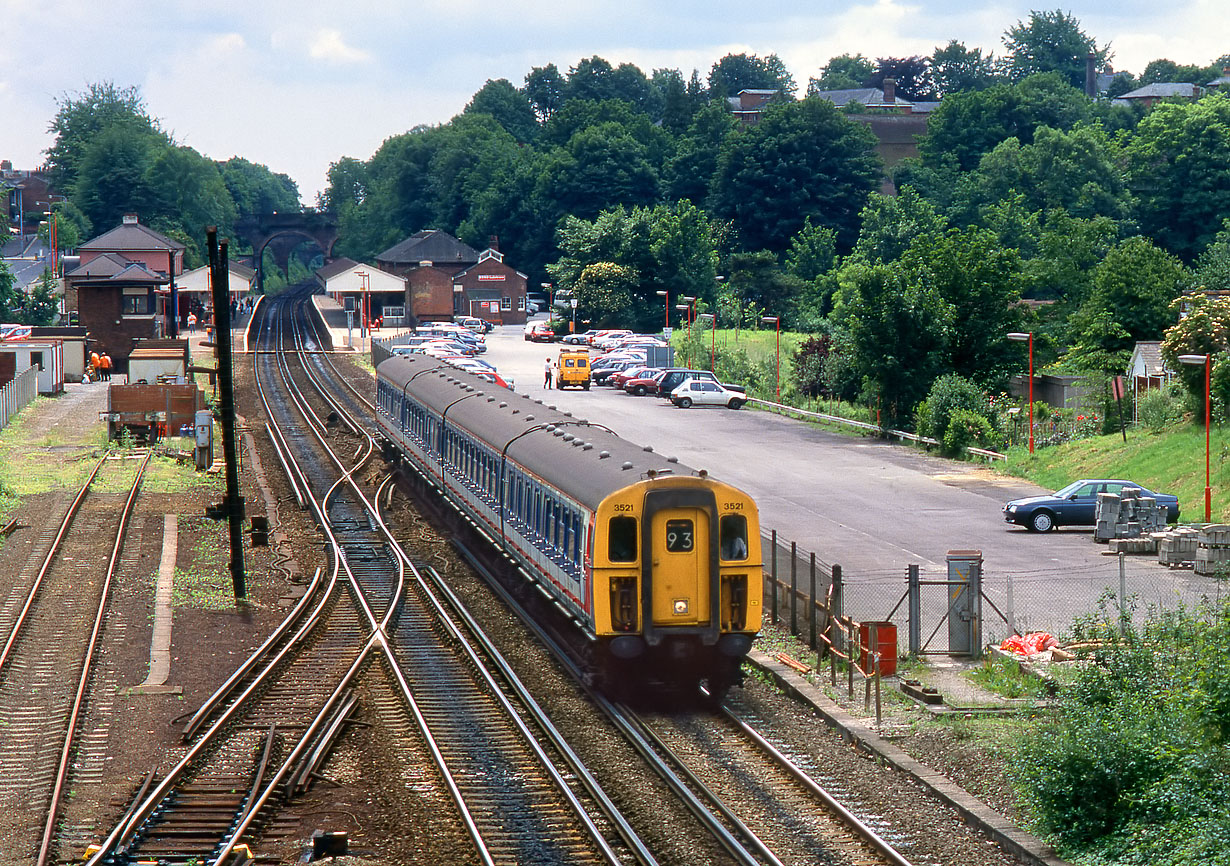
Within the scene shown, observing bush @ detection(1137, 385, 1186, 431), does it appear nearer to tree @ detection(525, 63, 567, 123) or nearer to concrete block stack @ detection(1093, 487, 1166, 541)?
concrete block stack @ detection(1093, 487, 1166, 541)

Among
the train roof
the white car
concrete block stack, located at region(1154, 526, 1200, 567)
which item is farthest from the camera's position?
the white car

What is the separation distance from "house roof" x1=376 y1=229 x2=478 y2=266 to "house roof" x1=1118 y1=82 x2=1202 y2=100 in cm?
7796

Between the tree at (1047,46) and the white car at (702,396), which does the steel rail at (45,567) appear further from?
the tree at (1047,46)

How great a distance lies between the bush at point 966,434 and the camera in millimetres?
46125

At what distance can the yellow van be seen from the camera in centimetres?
6725

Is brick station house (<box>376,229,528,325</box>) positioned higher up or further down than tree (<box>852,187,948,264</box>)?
further down

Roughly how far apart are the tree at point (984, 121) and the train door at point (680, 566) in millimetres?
119006

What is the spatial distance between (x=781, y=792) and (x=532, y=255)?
12028 centimetres

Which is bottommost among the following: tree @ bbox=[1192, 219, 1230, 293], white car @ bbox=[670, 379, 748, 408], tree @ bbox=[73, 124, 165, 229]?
white car @ bbox=[670, 379, 748, 408]

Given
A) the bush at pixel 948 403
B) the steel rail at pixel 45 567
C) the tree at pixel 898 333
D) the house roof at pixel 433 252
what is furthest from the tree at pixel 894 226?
the steel rail at pixel 45 567

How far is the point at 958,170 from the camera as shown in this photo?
129 meters

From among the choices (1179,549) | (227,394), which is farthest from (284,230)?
(1179,549)

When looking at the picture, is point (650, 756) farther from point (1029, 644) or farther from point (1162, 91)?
point (1162, 91)

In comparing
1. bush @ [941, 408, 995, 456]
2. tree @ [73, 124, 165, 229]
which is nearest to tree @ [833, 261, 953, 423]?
bush @ [941, 408, 995, 456]
